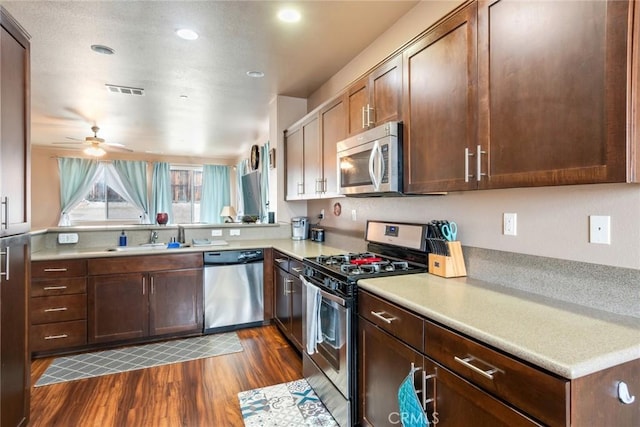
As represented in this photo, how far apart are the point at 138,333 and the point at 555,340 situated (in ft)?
10.9

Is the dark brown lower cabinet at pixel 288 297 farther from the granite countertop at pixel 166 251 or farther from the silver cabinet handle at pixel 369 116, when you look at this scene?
the silver cabinet handle at pixel 369 116

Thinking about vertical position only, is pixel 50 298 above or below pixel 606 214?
below

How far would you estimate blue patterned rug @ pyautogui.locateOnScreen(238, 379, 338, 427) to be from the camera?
2043 mm

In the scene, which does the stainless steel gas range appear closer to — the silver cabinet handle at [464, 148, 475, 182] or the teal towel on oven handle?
the teal towel on oven handle

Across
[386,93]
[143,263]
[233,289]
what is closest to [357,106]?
[386,93]

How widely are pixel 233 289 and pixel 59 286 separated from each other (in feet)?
4.88

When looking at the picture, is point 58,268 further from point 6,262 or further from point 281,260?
point 281,260

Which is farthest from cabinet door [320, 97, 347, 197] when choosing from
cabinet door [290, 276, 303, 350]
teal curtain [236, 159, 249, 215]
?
teal curtain [236, 159, 249, 215]

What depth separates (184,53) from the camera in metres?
2.95

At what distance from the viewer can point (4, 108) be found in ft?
5.52

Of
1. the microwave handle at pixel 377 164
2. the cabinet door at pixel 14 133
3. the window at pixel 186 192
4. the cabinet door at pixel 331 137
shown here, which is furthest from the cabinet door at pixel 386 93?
the window at pixel 186 192

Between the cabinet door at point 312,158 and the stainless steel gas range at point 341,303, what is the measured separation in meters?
0.91

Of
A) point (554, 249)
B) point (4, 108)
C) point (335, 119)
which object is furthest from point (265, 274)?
point (554, 249)

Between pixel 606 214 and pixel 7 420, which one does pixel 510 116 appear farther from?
pixel 7 420
